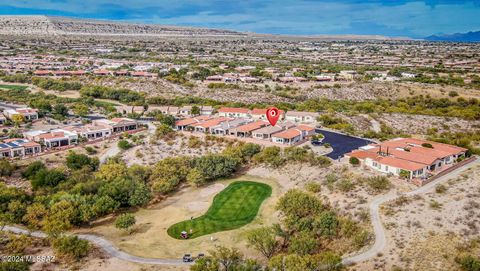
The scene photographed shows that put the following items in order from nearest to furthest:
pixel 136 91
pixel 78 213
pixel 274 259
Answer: pixel 274 259 → pixel 78 213 → pixel 136 91

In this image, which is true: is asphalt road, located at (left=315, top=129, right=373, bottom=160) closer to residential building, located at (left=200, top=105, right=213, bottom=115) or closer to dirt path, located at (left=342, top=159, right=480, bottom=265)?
dirt path, located at (left=342, top=159, right=480, bottom=265)

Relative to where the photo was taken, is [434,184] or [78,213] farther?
[434,184]

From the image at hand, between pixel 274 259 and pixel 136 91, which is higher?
pixel 136 91

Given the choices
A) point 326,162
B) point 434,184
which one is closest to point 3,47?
point 326,162

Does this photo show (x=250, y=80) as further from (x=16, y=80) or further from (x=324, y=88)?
(x=16, y=80)

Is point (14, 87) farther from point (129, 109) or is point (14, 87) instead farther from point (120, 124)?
point (120, 124)

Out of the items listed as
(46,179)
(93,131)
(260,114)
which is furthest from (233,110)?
(46,179)

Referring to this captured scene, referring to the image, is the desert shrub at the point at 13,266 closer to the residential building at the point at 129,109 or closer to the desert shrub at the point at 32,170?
the desert shrub at the point at 32,170
